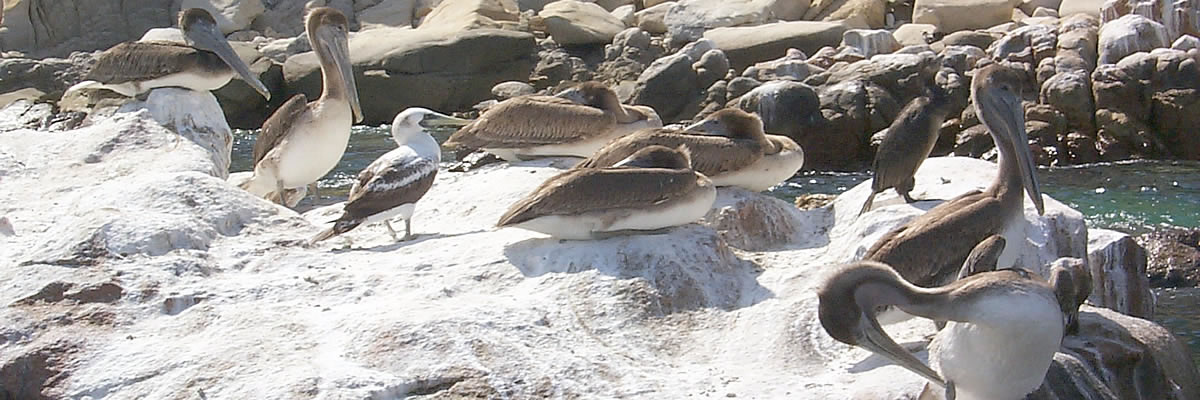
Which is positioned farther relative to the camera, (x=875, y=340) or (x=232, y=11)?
(x=232, y=11)


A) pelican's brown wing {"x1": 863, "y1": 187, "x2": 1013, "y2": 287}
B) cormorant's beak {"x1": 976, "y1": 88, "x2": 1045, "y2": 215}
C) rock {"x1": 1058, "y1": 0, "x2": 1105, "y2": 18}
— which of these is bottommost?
rock {"x1": 1058, "y1": 0, "x2": 1105, "y2": 18}

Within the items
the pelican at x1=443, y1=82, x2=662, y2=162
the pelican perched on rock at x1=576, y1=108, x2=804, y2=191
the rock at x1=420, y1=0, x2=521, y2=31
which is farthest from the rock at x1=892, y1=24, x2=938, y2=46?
the pelican perched on rock at x1=576, y1=108, x2=804, y2=191

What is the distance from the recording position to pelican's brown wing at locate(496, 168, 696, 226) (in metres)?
6.95

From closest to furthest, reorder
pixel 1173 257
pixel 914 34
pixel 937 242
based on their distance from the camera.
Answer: pixel 937 242 < pixel 1173 257 < pixel 914 34

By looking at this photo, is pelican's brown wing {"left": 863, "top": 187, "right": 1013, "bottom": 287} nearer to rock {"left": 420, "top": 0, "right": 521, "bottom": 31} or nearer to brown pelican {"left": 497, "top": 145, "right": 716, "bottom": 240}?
brown pelican {"left": 497, "top": 145, "right": 716, "bottom": 240}

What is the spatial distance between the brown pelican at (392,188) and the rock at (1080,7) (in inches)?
718

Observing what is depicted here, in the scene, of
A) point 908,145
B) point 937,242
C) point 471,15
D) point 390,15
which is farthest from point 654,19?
point 937,242

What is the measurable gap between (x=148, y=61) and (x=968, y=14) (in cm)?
1925

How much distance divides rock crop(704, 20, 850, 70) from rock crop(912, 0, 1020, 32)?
1909 millimetres

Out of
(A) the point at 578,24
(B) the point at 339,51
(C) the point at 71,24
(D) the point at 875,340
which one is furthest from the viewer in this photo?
(C) the point at 71,24

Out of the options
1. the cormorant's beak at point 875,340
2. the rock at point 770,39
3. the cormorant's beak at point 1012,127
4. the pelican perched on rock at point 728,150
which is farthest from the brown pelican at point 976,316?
the rock at point 770,39

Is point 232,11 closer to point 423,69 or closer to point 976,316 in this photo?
point 423,69

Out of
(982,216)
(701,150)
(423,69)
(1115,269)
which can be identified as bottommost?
(423,69)

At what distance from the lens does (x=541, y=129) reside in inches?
377
